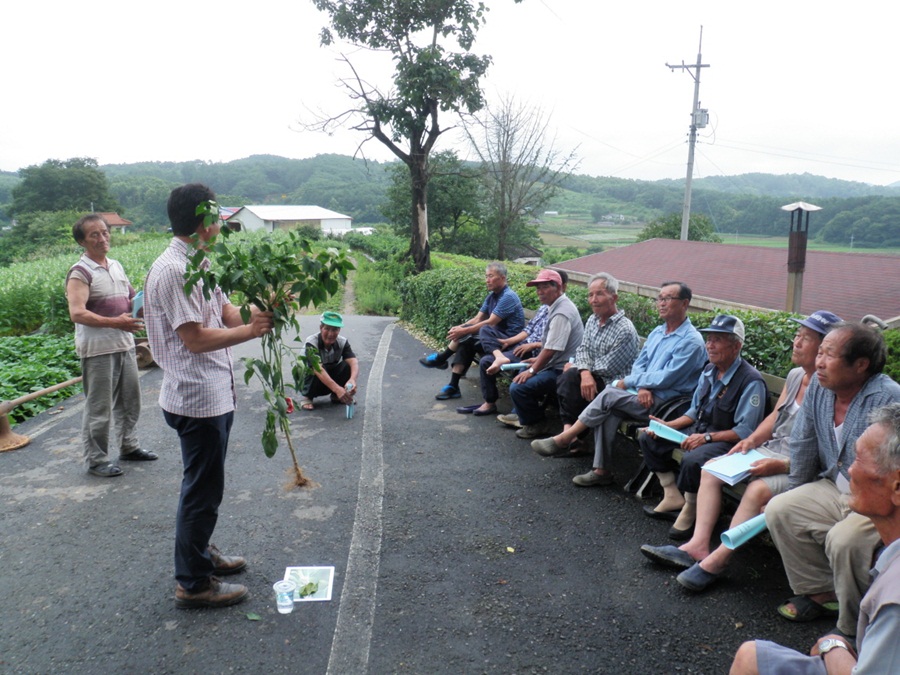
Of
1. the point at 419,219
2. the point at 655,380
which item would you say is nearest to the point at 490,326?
the point at 655,380

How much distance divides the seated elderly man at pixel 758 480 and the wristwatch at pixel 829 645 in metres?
1.26

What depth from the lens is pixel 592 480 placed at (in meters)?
4.85

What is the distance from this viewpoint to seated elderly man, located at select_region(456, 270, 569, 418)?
666cm

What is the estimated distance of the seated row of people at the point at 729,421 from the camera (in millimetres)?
3119

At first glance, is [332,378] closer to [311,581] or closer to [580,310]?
[580,310]

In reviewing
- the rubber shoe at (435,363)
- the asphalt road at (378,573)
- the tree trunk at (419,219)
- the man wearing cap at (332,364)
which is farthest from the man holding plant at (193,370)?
the tree trunk at (419,219)

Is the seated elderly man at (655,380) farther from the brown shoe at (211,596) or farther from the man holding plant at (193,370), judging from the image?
the man holding plant at (193,370)

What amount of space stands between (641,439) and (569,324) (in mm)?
1726

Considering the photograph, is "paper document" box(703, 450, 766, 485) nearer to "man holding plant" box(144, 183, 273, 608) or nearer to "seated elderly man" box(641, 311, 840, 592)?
"seated elderly man" box(641, 311, 840, 592)

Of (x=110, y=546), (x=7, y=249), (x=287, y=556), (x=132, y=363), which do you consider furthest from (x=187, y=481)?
(x=7, y=249)

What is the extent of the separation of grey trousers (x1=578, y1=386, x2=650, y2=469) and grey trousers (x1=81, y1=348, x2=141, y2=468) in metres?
3.91

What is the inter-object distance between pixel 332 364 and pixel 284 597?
392cm

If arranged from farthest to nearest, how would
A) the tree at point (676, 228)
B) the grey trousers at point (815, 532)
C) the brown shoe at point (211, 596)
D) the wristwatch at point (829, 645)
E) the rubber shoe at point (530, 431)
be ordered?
the tree at point (676, 228) → the rubber shoe at point (530, 431) → the brown shoe at point (211, 596) → the grey trousers at point (815, 532) → the wristwatch at point (829, 645)

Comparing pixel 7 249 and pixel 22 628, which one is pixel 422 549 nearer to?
pixel 22 628
